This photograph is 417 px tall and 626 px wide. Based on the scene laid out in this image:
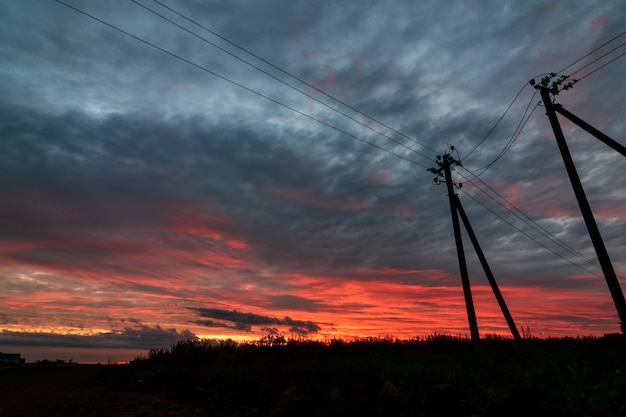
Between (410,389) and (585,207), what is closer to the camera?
(410,389)

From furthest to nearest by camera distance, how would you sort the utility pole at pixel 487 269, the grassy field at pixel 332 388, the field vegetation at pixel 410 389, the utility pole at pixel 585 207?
the utility pole at pixel 487 269 < the utility pole at pixel 585 207 < the grassy field at pixel 332 388 < the field vegetation at pixel 410 389

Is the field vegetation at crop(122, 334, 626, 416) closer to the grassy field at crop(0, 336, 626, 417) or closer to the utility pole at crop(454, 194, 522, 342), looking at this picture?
the grassy field at crop(0, 336, 626, 417)

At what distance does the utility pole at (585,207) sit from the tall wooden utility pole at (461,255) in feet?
19.8

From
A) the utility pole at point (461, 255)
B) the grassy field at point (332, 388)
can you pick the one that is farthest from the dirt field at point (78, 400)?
the utility pole at point (461, 255)

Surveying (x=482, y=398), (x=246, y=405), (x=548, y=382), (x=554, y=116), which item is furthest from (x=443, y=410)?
(x=554, y=116)

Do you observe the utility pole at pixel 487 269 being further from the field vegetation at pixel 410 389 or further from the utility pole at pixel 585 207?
the field vegetation at pixel 410 389

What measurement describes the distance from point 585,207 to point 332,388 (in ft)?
44.8

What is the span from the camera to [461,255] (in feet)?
70.5

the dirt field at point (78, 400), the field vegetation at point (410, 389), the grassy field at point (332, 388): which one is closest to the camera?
the field vegetation at point (410, 389)

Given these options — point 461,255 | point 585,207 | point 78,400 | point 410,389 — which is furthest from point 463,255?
point 78,400

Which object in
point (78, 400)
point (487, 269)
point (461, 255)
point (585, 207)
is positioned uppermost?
point (585, 207)

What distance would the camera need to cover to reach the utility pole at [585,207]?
14.5m

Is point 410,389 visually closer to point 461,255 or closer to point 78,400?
point 78,400

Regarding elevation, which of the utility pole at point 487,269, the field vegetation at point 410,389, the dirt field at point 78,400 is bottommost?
the dirt field at point 78,400
